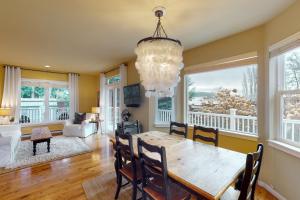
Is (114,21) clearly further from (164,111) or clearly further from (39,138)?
(39,138)

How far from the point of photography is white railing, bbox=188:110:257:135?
3644 millimetres

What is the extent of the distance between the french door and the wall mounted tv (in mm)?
1092

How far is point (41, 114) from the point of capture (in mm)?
6180

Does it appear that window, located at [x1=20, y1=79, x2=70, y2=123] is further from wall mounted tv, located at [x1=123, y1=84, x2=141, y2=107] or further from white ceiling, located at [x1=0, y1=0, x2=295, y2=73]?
wall mounted tv, located at [x1=123, y1=84, x2=141, y2=107]

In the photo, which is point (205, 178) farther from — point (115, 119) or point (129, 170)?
point (115, 119)

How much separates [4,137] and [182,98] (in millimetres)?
3774

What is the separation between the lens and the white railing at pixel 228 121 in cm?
364

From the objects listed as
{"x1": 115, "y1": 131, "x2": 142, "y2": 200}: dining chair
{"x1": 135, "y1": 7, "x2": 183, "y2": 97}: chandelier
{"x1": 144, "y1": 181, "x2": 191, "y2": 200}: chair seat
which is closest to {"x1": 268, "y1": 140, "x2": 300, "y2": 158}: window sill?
{"x1": 144, "y1": 181, "x2": 191, "y2": 200}: chair seat

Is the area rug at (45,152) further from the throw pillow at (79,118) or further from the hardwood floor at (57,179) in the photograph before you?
the throw pillow at (79,118)

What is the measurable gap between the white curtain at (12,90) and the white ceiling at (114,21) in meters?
2.26

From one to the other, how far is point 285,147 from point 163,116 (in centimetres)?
254

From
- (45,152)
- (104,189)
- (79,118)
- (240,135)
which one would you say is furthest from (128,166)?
(79,118)

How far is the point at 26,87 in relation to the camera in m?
5.87

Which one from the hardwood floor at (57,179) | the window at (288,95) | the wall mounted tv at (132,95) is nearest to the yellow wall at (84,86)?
the wall mounted tv at (132,95)
